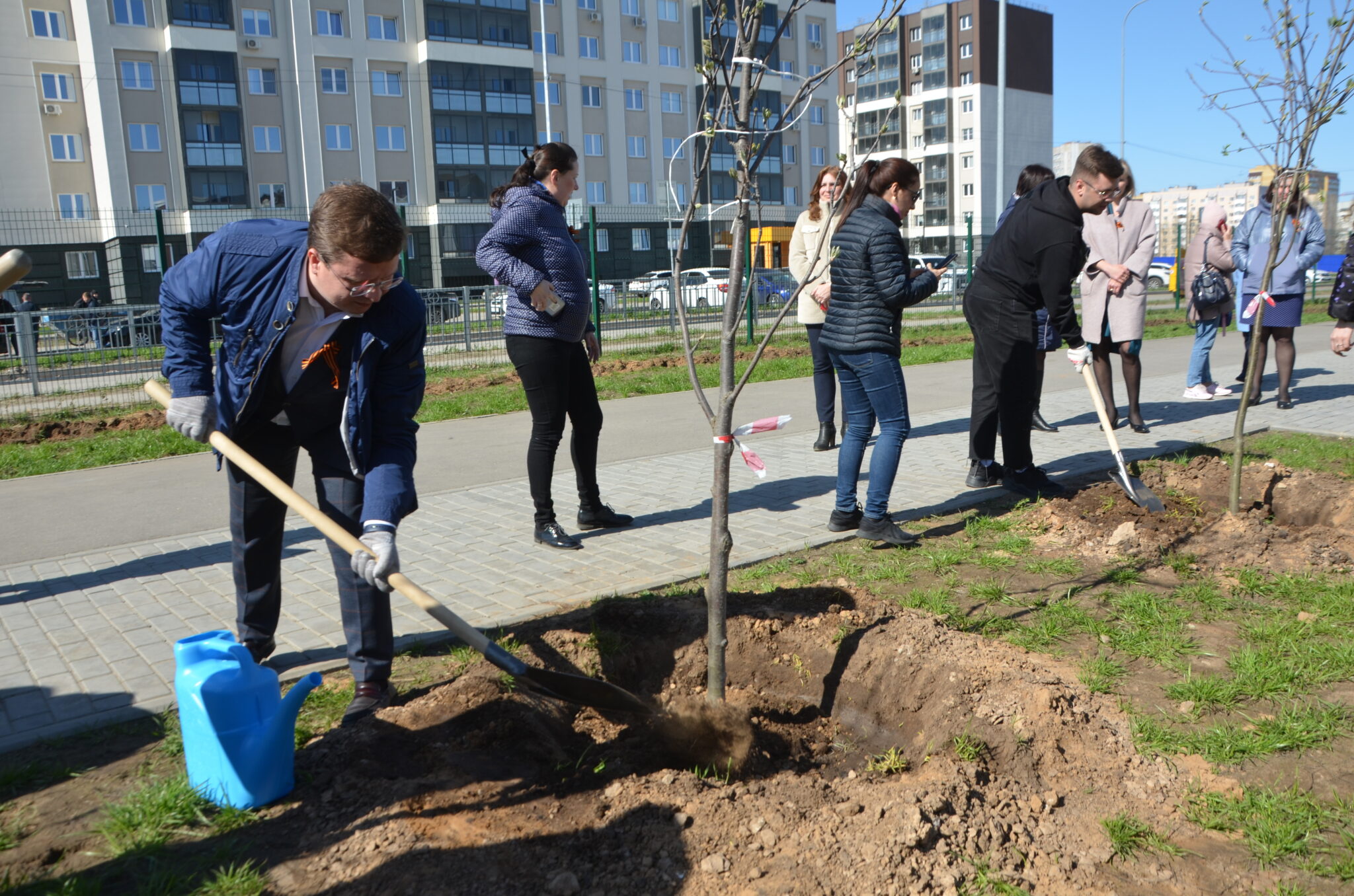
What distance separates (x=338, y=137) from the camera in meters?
44.4

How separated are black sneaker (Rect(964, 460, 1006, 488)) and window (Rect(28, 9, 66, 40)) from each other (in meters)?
47.7

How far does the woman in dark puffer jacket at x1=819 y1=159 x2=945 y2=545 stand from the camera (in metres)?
5.10

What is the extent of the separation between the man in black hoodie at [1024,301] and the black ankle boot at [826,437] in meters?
1.63

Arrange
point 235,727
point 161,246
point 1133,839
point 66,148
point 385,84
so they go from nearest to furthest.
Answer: point 1133,839 < point 235,727 < point 161,246 < point 66,148 < point 385,84

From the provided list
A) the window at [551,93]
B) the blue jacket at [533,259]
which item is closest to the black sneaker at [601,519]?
the blue jacket at [533,259]

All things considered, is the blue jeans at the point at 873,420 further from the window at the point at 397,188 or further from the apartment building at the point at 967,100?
the apartment building at the point at 967,100

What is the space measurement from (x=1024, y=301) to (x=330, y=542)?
434cm

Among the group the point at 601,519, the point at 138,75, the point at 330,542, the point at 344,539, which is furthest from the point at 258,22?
the point at 344,539

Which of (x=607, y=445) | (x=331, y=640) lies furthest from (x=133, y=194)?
(x=331, y=640)

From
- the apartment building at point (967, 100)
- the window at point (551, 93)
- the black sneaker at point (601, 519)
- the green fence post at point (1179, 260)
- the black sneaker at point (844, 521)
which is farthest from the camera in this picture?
the apartment building at point (967, 100)

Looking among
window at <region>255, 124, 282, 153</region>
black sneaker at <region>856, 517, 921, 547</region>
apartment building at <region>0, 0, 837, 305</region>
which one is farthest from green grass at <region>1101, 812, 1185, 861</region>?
window at <region>255, 124, 282, 153</region>

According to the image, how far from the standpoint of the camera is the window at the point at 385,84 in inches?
1789

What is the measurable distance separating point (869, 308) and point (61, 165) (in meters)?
47.1

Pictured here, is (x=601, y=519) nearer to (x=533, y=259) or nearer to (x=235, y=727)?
(x=533, y=259)
